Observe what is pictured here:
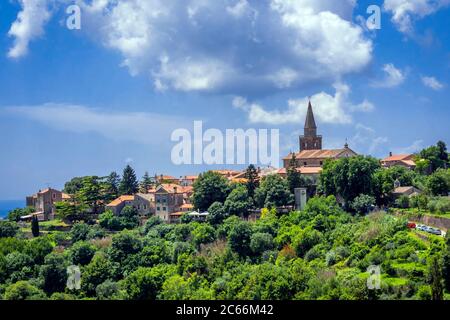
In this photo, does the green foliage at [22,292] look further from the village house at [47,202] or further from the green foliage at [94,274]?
the village house at [47,202]

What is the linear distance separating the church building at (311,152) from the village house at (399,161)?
17.6ft

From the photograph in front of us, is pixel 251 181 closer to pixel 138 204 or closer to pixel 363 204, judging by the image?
pixel 363 204

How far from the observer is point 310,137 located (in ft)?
172

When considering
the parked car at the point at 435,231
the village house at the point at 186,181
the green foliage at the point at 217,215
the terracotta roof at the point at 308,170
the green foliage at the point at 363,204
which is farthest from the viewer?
the village house at the point at 186,181

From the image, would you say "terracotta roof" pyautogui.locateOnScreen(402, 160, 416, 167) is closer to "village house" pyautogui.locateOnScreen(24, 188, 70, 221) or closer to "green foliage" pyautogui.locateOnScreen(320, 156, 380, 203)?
"green foliage" pyautogui.locateOnScreen(320, 156, 380, 203)

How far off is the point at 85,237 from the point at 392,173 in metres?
18.4

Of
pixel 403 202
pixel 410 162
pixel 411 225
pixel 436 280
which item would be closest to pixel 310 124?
pixel 410 162

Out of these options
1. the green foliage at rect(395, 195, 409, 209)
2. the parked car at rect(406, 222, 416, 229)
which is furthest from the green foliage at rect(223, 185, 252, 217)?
the parked car at rect(406, 222, 416, 229)

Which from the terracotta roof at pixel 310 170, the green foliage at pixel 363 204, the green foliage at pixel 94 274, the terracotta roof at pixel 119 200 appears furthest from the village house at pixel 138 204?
the green foliage at pixel 363 204

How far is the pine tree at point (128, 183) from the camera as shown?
46.3 meters

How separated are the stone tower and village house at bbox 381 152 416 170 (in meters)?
5.33
